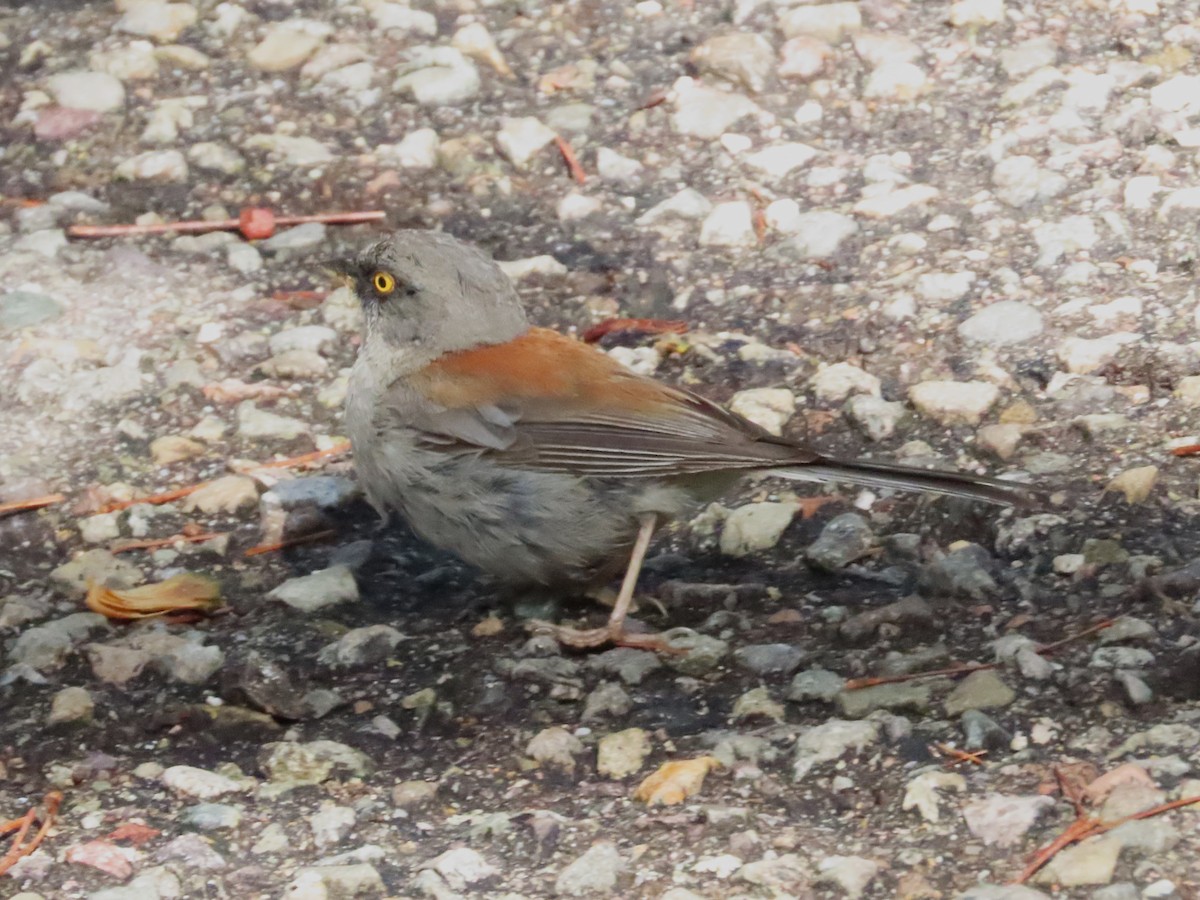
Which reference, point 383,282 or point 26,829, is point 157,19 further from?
point 26,829

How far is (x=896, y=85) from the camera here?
21.6 ft

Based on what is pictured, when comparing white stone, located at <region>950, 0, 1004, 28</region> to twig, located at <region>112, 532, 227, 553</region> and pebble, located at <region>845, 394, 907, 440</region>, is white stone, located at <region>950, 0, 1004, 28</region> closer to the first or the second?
pebble, located at <region>845, 394, 907, 440</region>

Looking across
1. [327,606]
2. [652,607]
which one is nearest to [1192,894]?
[652,607]

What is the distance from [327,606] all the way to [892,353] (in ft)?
6.90

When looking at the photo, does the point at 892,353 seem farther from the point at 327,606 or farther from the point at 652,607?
the point at 327,606

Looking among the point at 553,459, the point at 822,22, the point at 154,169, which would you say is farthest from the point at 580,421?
the point at 822,22

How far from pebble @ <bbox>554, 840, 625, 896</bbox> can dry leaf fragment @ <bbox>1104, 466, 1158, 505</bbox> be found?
2.01 meters

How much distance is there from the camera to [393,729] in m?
3.94

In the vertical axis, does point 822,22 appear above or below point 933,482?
above

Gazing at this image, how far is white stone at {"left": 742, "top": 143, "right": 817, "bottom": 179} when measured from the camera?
6277mm

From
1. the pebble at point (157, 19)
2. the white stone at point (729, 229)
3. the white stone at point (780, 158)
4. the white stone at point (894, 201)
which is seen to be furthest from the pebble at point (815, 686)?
the pebble at point (157, 19)

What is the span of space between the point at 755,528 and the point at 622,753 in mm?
1150

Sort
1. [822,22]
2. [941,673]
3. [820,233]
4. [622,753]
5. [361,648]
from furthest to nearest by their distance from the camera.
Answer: [822,22] → [820,233] → [361,648] → [941,673] → [622,753]

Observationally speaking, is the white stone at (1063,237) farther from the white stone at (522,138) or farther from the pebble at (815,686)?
the pebble at (815,686)
